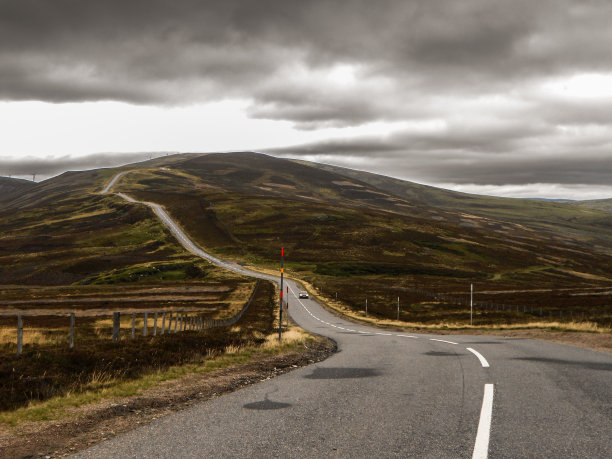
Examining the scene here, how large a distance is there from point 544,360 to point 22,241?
182m

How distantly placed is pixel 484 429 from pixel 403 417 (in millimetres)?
1393

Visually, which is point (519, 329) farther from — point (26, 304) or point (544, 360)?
point (26, 304)

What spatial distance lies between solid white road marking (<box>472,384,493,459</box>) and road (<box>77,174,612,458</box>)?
0.02 meters

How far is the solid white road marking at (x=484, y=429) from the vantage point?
618 centimetres

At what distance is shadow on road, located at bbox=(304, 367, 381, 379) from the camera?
12.1 m

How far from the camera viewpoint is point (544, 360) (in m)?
14.2

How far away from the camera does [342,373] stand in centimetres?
1264

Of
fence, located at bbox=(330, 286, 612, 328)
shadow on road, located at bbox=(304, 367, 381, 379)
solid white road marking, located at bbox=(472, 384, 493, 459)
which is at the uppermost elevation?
solid white road marking, located at bbox=(472, 384, 493, 459)

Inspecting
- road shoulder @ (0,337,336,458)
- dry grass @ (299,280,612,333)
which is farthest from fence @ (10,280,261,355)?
dry grass @ (299,280,612,333)

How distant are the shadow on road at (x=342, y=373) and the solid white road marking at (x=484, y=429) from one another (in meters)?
3.50

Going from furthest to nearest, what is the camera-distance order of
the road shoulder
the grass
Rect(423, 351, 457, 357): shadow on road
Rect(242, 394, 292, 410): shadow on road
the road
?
Rect(423, 351, 457, 357): shadow on road → the grass → Rect(242, 394, 292, 410): shadow on road → the road shoulder → the road

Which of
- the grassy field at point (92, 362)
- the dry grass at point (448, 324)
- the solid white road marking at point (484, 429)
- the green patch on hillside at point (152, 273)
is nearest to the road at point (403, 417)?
the solid white road marking at point (484, 429)

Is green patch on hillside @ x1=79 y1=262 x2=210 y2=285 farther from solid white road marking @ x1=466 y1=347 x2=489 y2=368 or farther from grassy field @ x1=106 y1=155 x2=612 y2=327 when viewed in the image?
solid white road marking @ x1=466 y1=347 x2=489 y2=368

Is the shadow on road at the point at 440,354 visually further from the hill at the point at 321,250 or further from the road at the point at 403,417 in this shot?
the hill at the point at 321,250
